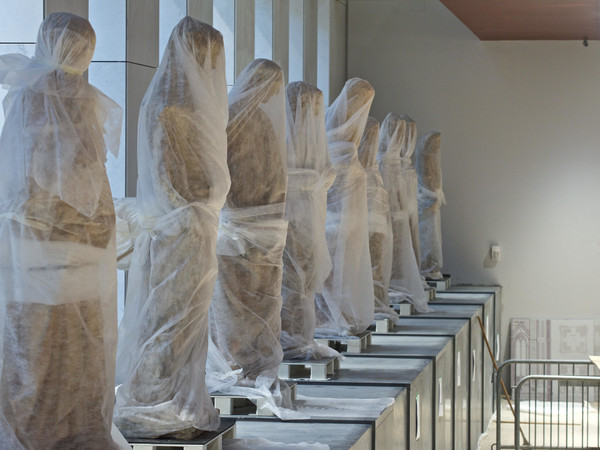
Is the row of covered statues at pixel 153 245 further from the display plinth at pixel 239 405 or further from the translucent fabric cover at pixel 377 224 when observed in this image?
the translucent fabric cover at pixel 377 224

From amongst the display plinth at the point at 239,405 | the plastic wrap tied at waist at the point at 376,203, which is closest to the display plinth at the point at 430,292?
the plastic wrap tied at waist at the point at 376,203

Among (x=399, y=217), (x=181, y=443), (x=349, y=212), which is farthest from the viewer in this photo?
(x=399, y=217)

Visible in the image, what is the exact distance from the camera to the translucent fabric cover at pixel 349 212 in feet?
23.6

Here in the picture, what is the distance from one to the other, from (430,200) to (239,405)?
7.08 meters

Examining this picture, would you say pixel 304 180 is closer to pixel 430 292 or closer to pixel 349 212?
pixel 349 212

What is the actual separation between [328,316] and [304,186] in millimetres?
1388

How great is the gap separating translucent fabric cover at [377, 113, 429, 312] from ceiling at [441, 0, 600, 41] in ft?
4.84

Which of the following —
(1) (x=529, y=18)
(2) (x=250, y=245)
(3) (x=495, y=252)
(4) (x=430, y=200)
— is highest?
(1) (x=529, y=18)

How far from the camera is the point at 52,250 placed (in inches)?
124

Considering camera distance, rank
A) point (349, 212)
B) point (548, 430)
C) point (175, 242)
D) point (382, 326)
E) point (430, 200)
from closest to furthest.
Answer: point (175, 242) < point (349, 212) < point (382, 326) < point (548, 430) < point (430, 200)

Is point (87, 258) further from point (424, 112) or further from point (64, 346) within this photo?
point (424, 112)

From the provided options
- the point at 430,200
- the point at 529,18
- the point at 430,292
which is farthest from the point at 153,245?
the point at 529,18

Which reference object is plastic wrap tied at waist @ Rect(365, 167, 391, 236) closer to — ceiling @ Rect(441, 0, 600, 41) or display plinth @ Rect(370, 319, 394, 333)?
display plinth @ Rect(370, 319, 394, 333)

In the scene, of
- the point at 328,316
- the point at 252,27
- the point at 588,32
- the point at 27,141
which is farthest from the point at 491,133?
the point at 27,141
